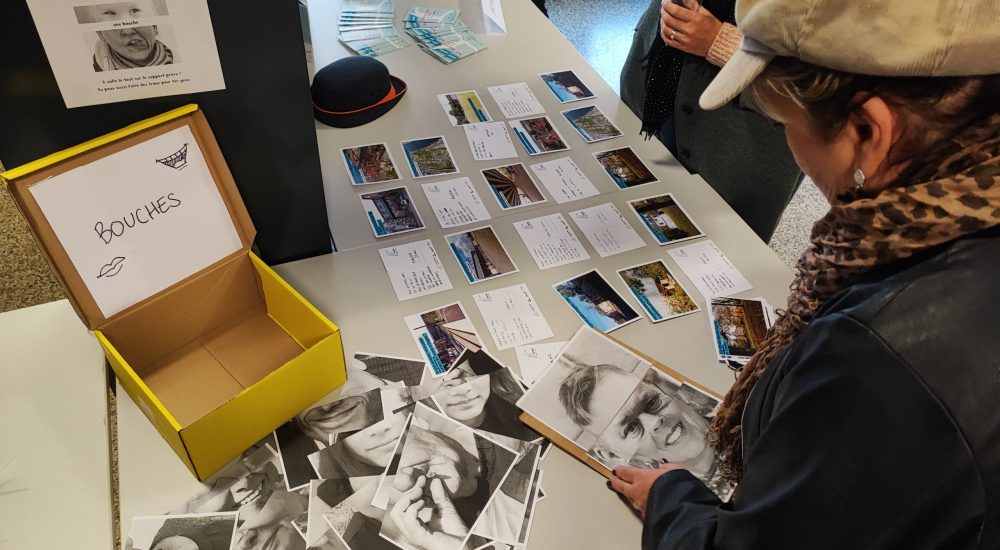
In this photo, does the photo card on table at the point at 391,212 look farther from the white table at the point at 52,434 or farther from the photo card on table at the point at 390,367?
the white table at the point at 52,434

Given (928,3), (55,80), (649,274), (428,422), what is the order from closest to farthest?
(928,3), (55,80), (428,422), (649,274)

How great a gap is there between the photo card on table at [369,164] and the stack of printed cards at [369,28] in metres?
0.42

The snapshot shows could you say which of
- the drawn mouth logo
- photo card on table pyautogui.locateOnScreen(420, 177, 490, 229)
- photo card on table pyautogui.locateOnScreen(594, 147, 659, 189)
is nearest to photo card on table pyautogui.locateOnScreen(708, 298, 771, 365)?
photo card on table pyautogui.locateOnScreen(594, 147, 659, 189)

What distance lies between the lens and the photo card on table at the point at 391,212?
1351 mm

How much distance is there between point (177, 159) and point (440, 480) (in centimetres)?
64

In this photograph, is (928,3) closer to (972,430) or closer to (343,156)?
(972,430)

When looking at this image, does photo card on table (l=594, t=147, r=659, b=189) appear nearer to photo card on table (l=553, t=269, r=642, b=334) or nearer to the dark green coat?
the dark green coat

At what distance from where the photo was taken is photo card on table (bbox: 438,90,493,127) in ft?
5.39

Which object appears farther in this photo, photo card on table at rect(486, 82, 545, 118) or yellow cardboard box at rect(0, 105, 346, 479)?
photo card on table at rect(486, 82, 545, 118)

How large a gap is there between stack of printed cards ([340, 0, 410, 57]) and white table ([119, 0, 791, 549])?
0.12 ft

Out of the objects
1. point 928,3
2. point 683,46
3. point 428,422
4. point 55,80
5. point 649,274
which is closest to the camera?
point 928,3

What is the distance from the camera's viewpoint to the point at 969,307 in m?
0.55

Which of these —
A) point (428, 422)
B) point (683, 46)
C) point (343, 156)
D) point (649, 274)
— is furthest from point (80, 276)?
point (683, 46)

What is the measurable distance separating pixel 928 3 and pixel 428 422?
2.71 feet
